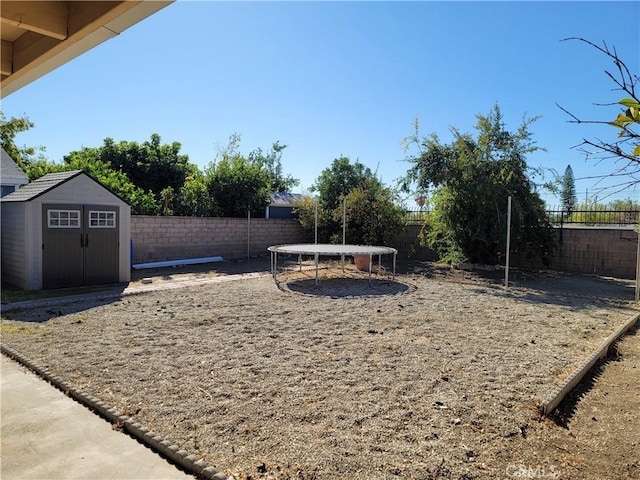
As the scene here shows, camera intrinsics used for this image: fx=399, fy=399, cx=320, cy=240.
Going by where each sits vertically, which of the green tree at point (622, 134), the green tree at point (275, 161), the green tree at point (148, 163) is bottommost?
the green tree at point (622, 134)

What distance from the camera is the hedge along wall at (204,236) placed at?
39.6ft

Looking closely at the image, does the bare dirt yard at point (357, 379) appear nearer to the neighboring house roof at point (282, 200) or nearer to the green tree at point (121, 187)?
the green tree at point (121, 187)

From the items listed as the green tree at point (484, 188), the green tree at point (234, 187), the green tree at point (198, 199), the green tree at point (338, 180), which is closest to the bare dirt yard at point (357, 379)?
the green tree at point (484, 188)

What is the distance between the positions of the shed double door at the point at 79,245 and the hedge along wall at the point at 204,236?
281 cm

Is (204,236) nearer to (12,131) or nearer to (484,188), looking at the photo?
(484,188)

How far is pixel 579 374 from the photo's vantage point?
404 cm

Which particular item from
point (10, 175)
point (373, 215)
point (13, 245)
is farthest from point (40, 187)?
point (373, 215)

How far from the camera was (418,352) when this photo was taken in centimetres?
474

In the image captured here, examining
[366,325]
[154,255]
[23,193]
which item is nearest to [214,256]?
[154,255]

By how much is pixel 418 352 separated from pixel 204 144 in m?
26.8

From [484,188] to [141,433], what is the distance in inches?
395

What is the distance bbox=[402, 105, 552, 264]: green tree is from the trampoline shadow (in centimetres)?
323

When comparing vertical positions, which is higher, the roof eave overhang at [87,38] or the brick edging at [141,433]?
the roof eave overhang at [87,38]

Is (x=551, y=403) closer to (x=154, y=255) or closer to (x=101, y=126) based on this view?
(x=154, y=255)
